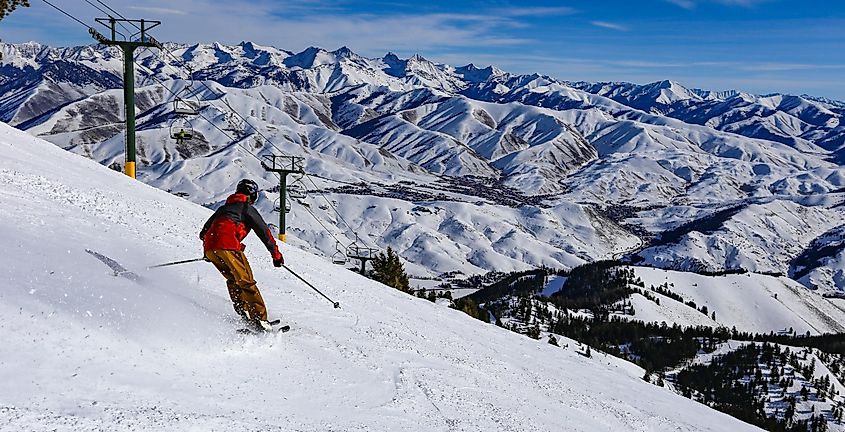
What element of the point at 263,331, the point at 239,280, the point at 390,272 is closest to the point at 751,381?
the point at 390,272

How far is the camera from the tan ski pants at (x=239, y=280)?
12.0m

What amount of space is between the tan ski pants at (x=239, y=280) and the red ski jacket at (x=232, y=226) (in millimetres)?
154

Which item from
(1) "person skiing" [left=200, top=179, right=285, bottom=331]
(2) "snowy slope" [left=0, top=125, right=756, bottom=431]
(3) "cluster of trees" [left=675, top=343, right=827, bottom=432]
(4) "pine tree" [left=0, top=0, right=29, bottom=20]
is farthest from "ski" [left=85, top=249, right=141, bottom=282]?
(3) "cluster of trees" [left=675, top=343, right=827, bottom=432]

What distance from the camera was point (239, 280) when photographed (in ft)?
39.8

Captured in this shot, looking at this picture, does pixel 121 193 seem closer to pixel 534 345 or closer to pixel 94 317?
pixel 94 317

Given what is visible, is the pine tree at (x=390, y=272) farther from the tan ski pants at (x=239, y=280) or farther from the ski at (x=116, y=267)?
the tan ski pants at (x=239, y=280)

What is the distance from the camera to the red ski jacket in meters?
11.9

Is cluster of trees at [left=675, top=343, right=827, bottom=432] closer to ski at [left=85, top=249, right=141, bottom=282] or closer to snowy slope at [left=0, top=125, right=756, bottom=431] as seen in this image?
snowy slope at [left=0, top=125, right=756, bottom=431]

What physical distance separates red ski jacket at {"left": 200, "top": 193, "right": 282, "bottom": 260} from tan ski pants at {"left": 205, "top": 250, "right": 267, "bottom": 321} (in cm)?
15

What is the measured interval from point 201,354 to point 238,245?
2.29 meters

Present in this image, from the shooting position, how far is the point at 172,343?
10.5m

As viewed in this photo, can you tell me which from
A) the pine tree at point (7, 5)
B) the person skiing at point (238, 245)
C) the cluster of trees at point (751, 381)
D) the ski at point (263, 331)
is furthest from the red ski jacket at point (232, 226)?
the cluster of trees at point (751, 381)

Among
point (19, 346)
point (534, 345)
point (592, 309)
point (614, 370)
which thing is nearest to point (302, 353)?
point (19, 346)

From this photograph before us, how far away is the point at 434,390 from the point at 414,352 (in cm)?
310
